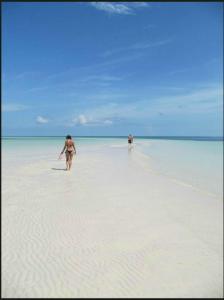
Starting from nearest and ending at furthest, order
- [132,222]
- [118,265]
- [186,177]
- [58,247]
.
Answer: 1. [118,265]
2. [58,247]
3. [132,222]
4. [186,177]

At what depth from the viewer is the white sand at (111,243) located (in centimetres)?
407

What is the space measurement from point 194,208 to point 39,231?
432 cm

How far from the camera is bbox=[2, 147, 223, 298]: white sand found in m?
4.07

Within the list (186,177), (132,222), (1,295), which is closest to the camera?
(1,295)

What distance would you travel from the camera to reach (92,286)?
4023 millimetres

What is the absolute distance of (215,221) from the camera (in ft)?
22.7

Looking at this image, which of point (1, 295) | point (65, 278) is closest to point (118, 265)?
point (65, 278)

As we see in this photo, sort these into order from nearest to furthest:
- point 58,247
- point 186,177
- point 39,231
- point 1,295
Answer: point 1,295 → point 58,247 → point 39,231 → point 186,177

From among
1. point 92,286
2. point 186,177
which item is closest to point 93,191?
point 186,177

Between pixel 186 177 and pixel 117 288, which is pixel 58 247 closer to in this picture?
pixel 117 288

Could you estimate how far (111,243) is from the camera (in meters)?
5.41

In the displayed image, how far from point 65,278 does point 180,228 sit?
307 centimetres

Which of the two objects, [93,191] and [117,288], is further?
[93,191]

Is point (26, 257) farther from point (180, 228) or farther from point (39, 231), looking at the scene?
point (180, 228)
